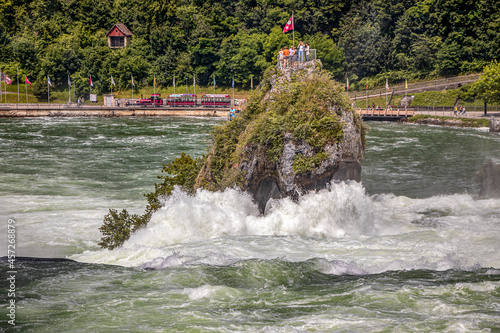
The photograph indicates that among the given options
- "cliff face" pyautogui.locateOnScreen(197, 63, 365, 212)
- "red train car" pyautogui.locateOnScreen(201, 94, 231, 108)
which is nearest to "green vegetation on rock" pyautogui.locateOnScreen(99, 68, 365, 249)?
"cliff face" pyautogui.locateOnScreen(197, 63, 365, 212)

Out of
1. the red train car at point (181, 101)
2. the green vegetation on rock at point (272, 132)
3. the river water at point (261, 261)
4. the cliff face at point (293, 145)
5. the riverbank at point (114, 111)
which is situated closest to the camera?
the river water at point (261, 261)

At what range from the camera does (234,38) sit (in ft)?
365

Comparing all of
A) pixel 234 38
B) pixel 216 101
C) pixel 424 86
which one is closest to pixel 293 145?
pixel 424 86

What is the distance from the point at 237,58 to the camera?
106 meters

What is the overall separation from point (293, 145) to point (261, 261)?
5137mm

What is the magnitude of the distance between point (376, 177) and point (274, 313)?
2163 centimetres

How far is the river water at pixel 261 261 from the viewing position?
37.3ft

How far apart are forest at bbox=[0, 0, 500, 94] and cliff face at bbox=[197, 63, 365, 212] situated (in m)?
76.7

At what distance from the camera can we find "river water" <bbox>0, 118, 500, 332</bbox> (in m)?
11.4

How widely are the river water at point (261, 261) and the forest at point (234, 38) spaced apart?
68.9m

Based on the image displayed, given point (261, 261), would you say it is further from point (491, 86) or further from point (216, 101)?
point (216, 101)

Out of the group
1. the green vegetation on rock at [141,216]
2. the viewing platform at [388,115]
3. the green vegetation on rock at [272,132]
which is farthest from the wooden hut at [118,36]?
the green vegetation on rock at [272,132]

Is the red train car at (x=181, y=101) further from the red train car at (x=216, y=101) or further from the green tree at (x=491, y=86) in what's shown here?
the green tree at (x=491, y=86)

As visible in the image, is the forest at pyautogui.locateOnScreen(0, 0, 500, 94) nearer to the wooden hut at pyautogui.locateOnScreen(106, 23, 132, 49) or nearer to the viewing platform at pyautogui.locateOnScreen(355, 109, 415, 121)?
the wooden hut at pyautogui.locateOnScreen(106, 23, 132, 49)
